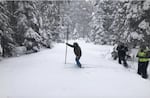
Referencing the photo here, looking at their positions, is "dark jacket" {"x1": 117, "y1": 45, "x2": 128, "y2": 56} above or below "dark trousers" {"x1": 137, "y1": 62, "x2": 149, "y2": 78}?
above

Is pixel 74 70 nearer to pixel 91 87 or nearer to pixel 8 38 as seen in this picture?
pixel 91 87

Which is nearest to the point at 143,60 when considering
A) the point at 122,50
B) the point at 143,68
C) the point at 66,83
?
the point at 143,68

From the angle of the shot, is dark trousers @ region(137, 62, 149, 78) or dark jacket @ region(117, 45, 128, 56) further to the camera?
dark jacket @ region(117, 45, 128, 56)

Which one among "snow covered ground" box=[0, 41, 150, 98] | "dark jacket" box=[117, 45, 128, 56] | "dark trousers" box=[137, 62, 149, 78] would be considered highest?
"dark jacket" box=[117, 45, 128, 56]

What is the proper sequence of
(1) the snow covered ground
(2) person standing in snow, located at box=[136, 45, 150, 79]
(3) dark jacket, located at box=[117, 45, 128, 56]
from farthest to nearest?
(3) dark jacket, located at box=[117, 45, 128, 56] < (2) person standing in snow, located at box=[136, 45, 150, 79] < (1) the snow covered ground

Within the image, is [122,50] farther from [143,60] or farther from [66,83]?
[66,83]

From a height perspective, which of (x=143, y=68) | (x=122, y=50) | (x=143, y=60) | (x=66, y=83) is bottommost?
(x=66, y=83)

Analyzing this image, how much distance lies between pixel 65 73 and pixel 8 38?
7117 millimetres

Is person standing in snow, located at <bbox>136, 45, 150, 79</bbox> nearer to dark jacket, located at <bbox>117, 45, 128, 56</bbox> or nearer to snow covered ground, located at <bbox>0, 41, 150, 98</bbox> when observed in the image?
snow covered ground, located at <bbox>0, 41, 150, 98</bbox>

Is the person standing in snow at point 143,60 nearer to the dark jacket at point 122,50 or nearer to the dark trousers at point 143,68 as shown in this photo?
the dark trousers at point 143,68

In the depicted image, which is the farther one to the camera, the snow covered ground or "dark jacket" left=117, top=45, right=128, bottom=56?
"dark jacket" left=117, top=45, right=128, bottom=56

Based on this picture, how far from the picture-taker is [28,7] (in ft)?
65.5

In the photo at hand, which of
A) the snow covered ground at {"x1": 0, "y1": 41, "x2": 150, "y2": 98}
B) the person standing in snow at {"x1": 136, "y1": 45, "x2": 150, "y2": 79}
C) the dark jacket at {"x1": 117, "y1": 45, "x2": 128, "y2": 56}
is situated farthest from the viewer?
the dark jacket at {"x1": 117, "y1": 45, "x2": 128, "y2": 56}

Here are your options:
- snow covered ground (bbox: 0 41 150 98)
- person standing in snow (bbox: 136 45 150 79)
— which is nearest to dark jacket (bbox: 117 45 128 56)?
snow covered ground (bbox: 0 41 150 98)
